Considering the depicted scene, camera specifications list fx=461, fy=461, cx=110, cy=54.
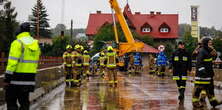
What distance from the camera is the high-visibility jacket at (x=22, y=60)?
8422mm

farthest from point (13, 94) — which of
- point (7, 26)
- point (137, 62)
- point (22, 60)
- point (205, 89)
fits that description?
point (7, 26)

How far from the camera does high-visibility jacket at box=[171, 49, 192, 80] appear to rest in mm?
14406

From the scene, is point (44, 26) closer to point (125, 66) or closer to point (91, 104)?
point (125, 66)

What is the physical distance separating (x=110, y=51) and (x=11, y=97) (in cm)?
1345

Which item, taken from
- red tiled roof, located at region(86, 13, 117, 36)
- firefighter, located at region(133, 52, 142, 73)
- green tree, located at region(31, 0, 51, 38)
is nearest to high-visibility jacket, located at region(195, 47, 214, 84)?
firefighter, located at region(133, 52, 142, 73)

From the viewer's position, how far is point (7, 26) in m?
68.7

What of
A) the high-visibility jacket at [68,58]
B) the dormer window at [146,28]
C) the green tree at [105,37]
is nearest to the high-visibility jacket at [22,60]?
the high-visibility jacket at [68,58]

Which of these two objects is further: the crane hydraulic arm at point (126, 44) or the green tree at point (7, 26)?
the green tree at point (7, 26)

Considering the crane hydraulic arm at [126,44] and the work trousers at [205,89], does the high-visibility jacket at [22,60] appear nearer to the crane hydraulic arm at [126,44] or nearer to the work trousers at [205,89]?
the work trousers at [205,89]

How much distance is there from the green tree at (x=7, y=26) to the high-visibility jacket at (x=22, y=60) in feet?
151

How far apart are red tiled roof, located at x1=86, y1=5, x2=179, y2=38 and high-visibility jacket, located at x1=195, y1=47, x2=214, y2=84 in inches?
3157

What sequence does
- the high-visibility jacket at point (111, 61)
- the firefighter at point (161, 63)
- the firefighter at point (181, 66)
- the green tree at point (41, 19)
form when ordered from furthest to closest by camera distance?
the green tree at point (41, 19) < the firefighter at point (161, 63) < the high-visibility jacket at point (111, 61) < the firefighter at point (181, 66)

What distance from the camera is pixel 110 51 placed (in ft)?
71.8

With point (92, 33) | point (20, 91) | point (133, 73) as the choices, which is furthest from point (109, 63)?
point (92, 33)
